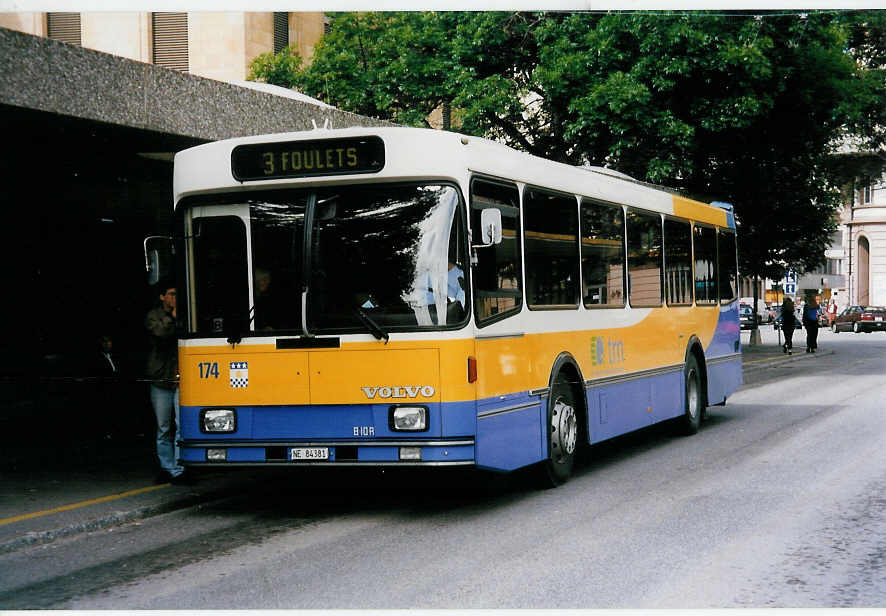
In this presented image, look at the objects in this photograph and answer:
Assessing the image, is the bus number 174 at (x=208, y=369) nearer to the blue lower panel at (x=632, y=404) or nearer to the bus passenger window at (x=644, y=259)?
the blue lower panel at (x=632, y=404)

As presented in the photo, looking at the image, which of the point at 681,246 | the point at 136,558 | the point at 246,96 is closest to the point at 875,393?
the point at 681,246

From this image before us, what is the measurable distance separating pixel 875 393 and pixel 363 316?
50.1 ft

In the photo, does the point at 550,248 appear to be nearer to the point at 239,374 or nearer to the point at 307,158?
the point at 307,158

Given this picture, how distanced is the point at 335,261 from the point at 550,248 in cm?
239

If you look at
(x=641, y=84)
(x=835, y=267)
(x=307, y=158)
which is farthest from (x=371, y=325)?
(x=835, y=267)

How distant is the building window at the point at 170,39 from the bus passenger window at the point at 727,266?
1416cm

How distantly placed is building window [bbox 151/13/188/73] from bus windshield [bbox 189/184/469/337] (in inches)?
717

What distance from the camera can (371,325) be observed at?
8.89 m

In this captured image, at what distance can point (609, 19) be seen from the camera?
23312 millimetres

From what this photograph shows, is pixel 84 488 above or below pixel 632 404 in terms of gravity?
below

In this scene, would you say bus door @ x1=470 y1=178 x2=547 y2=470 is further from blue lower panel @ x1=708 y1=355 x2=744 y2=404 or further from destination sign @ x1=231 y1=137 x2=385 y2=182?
blue lower panel @ x1=708 y1=355 x2=744 y2=404

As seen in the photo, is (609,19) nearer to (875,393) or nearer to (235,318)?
(875,393)

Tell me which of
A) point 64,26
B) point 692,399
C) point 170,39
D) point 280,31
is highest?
point 280,31

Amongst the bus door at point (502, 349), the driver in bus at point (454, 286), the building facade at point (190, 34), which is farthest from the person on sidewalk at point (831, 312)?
the driver in bus at point (454, 286)
